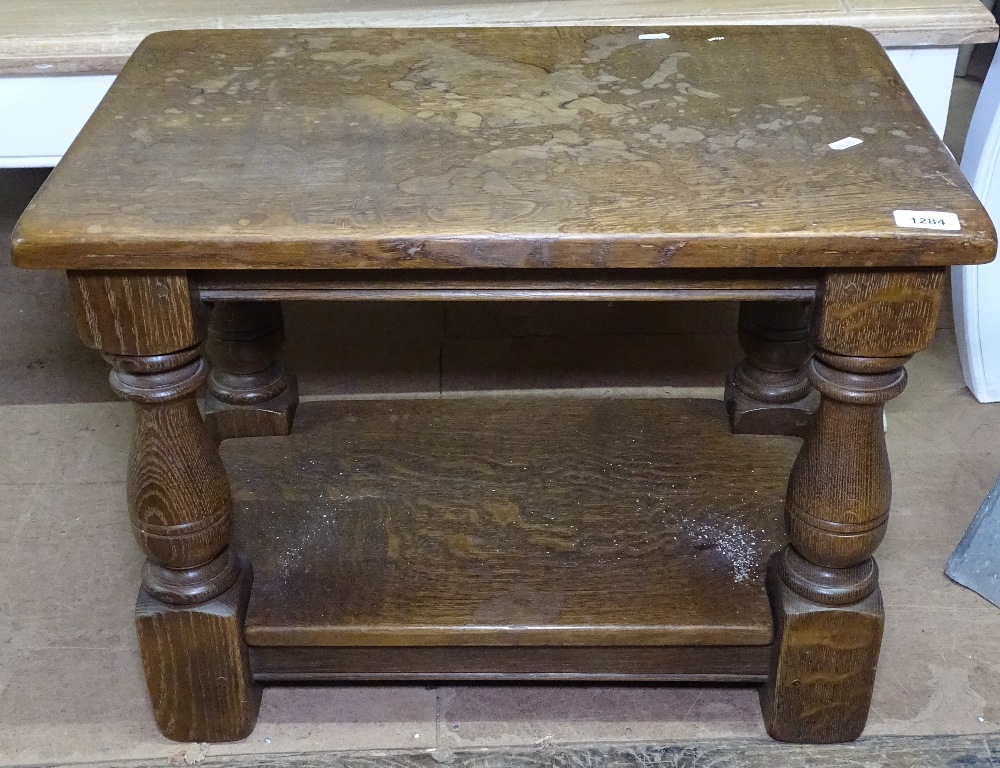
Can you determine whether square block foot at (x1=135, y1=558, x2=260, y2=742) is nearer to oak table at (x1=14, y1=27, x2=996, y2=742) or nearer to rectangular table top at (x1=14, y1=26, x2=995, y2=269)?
oak table at (x1=14, y1=27, x2=996, y2=742)

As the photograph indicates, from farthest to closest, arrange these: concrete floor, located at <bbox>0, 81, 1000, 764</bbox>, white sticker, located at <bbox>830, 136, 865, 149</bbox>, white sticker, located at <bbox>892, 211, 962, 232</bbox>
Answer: concrete floor, located at <bbox>0, 81, 1000, 764</bbox> < white sticker, located at <bbox>830, 136, 865, 149</bbox> < white sticker, located at <bbox>892, 211, 962, 232</bbox>

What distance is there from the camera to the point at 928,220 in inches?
41.7

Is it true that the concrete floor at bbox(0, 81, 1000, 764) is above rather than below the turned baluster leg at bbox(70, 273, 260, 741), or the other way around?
below

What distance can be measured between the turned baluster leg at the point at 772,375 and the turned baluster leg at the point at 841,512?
338mm

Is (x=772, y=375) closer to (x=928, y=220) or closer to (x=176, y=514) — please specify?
(x=928, y=220)

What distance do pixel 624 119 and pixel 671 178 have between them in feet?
0.53

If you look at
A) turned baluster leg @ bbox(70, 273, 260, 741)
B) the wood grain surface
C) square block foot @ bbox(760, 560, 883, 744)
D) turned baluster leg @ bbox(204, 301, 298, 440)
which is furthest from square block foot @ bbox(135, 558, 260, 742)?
the wood grain surface

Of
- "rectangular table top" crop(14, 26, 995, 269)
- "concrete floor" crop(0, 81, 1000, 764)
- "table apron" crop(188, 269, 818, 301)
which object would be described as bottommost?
"concrete floor" crop(0, 81, 1000, 764)

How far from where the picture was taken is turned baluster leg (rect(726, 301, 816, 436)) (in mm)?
1661

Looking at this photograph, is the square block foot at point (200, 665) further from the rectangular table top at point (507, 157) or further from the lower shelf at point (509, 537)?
the rectangular table top at point (507, 157)

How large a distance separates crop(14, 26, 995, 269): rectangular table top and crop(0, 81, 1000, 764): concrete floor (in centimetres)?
64

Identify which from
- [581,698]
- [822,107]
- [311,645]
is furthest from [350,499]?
[822,107]

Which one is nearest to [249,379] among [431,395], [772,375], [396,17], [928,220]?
[431,395]

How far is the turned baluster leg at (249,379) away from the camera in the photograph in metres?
1.67
